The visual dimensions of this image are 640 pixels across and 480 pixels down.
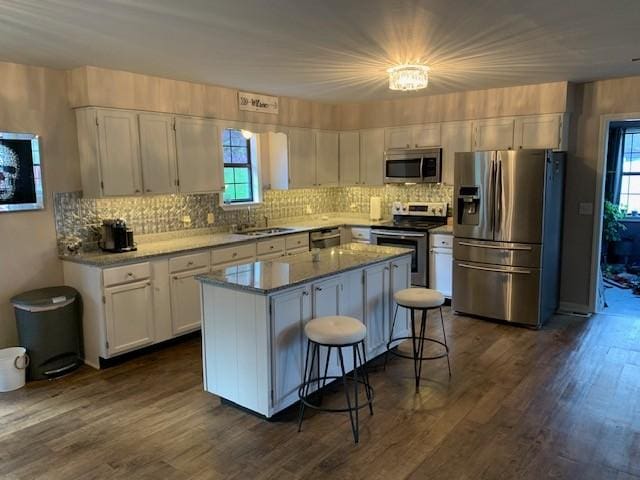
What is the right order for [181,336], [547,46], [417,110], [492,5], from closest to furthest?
[492,5], [547,46], [181,336], [417,110]

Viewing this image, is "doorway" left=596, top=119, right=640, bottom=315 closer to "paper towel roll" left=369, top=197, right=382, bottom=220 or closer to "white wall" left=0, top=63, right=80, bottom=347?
"paper towel roll" left=369, top=197, right=382, bottom=220

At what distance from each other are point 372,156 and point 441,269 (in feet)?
5.96

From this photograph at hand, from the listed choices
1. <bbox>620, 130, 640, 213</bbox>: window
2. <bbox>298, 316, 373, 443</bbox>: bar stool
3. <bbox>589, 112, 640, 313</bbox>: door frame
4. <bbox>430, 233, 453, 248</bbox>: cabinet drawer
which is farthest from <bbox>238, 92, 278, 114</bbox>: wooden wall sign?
<bbox>620, 130, 640, 213</bbox>: window

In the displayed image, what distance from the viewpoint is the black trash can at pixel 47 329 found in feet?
12.5

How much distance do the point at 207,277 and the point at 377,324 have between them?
150cm

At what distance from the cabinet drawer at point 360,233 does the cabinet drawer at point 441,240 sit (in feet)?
2.79

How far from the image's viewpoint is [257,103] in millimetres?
5469

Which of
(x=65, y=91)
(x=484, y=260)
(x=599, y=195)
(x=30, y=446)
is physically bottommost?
(x=30, y=446)

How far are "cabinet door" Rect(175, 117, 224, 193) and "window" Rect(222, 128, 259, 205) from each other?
1.33ft

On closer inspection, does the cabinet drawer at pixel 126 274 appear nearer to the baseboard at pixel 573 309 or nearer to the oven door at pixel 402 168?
the oven door at pixel 402 168

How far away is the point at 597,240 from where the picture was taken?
5219mm

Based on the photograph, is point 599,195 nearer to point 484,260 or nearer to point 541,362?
point 484,260

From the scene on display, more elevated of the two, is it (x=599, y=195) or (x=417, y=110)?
(x=417, y=110)

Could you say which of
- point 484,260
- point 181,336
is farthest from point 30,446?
point 484,260
